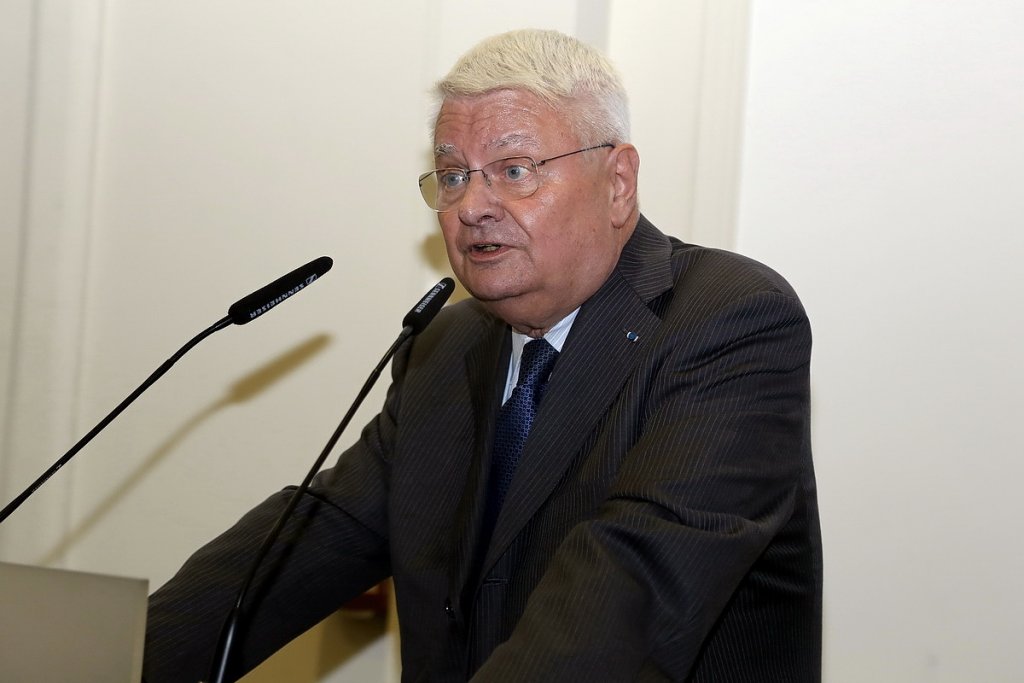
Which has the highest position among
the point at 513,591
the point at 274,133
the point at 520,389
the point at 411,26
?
the point at 411,26

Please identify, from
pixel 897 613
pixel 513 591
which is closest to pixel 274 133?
pixel 513 591

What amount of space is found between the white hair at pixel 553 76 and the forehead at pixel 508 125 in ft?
0.05

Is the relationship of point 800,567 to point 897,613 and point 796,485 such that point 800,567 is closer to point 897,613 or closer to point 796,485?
point 796,485

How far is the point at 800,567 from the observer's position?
211cm

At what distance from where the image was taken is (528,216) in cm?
222

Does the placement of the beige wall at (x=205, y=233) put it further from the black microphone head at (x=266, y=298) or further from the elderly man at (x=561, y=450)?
the black microphone head at (x=266, y=298)

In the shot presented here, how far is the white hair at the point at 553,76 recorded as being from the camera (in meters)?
2.23

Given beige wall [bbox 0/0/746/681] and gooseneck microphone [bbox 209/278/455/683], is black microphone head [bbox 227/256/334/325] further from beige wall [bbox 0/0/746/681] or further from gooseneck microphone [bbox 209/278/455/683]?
beige wall [bbox 0/0/746/681]

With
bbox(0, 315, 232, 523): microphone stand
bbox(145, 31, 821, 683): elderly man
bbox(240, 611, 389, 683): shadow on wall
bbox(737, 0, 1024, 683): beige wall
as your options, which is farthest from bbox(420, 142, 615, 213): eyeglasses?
bbox(240, 611, 389, 683): shadow on wall

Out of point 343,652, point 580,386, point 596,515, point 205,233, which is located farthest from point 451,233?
point 343,652

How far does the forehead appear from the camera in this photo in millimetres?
2223

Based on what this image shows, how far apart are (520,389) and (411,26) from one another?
1.15 m

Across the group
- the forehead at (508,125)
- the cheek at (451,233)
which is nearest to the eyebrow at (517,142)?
the forehead at (508,125)

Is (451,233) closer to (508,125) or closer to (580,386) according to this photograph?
(508,125)
